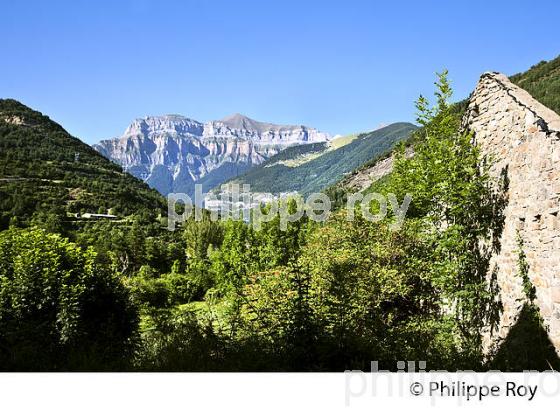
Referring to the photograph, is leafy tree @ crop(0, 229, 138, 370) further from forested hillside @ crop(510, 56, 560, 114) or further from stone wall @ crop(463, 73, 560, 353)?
forested hillside @ crop(510, 56, 560, 114)

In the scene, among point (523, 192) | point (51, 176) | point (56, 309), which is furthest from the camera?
point (51, 176)

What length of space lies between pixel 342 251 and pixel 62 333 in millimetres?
7753

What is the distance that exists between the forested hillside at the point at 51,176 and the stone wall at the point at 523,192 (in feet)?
182

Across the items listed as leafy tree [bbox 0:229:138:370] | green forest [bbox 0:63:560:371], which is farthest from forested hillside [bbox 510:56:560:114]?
leafy tree [bbox 0:229:138:370]

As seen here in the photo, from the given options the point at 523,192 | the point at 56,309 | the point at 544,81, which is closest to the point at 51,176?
the point at 56,309

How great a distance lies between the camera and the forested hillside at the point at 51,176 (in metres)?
70.8

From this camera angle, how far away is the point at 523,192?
657 cm

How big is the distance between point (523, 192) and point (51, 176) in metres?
99.2

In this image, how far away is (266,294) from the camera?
9398 mm

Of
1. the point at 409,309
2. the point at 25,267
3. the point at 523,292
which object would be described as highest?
the point at 25,267

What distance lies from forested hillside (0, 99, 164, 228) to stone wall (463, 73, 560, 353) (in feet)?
182

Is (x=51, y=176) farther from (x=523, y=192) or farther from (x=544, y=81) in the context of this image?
(x=523, y=192)

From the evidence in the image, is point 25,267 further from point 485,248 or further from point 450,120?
point 450,120
